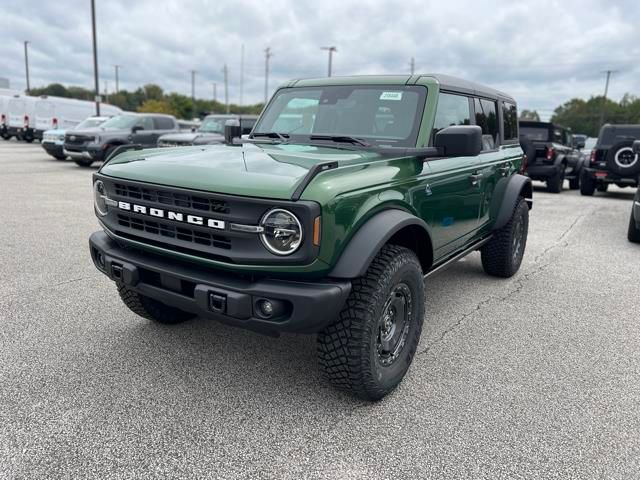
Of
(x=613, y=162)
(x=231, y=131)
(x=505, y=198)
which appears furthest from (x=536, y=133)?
(x=231, y=131)

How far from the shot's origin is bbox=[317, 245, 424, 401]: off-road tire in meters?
2.56

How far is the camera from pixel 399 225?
271 centimetres

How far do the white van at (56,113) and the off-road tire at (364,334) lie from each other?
1029 inches

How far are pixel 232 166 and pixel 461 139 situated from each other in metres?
1.40

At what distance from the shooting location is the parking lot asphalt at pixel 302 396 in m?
2.30

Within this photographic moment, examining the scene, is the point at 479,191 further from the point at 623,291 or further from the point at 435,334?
the point at 623,291

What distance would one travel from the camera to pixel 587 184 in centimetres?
1337

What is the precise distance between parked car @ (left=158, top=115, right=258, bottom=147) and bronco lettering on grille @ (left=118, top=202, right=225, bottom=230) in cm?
951

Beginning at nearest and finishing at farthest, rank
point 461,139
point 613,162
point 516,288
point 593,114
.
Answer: point 461,139
point 516,288
point 613,162
point 593,114

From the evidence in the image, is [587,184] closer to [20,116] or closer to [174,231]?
[174,231]

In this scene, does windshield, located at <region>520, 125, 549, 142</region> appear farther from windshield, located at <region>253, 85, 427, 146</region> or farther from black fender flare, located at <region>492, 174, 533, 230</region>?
windshield, located at <region>253, 85, 427, 146</region>

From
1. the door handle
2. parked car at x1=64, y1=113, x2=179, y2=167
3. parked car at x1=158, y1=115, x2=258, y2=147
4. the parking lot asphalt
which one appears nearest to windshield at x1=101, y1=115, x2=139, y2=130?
parked car at x1=64, y1=113, x2=179, y2=167

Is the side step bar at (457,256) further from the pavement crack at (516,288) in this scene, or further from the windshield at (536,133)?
the windshield at (536,133)

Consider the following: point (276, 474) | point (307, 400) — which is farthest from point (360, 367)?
point (276, 474)
